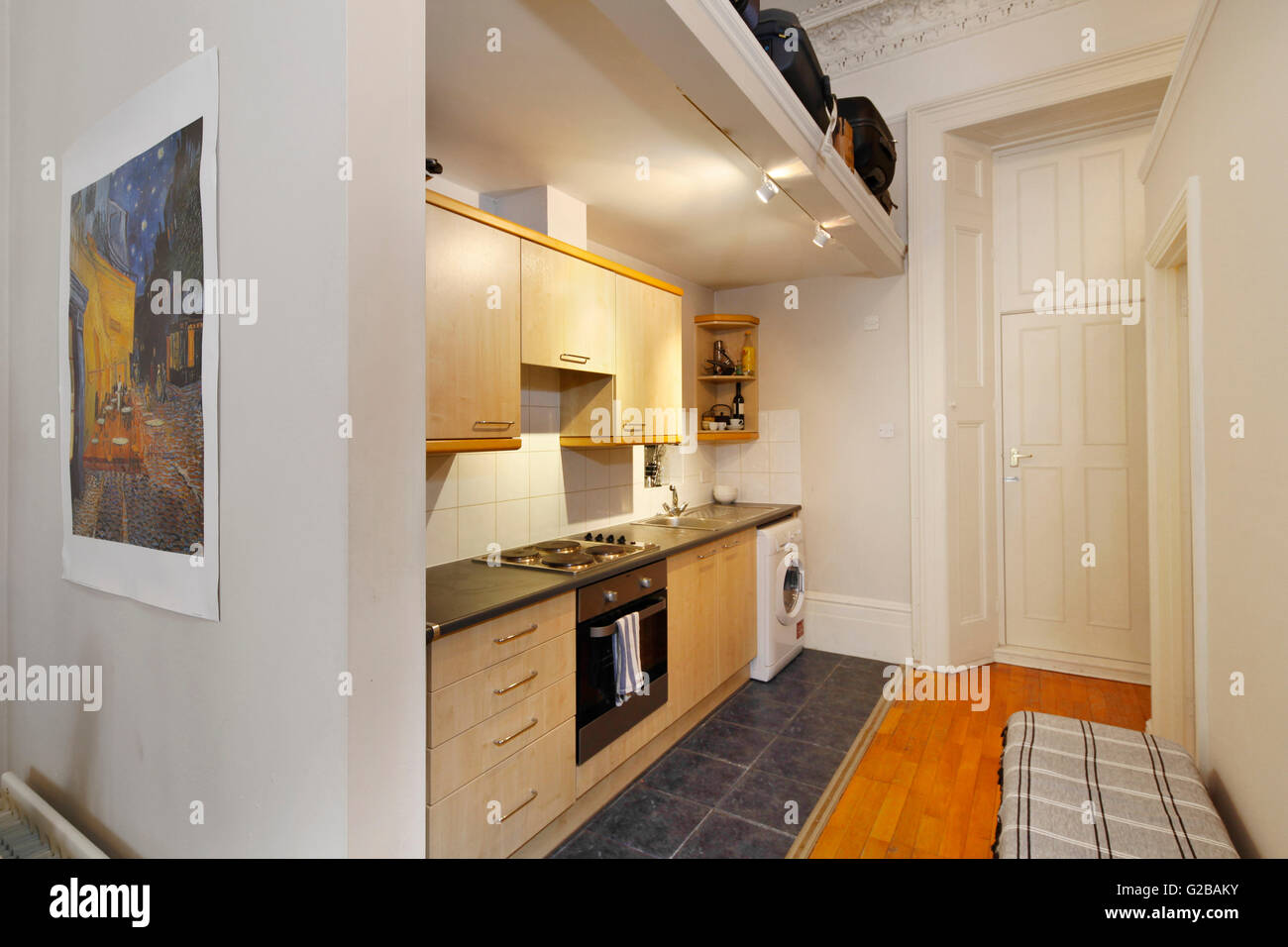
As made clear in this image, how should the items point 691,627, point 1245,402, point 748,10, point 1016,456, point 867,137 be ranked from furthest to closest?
point 1016,456 → point 691,627 → point 867,137 → point 748,10 → point 1245,402

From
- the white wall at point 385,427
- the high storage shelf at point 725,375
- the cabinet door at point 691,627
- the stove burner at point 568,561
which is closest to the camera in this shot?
the white wall at point 385,427

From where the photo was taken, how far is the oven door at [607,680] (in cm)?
220

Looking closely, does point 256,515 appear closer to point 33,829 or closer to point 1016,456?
point 33,829

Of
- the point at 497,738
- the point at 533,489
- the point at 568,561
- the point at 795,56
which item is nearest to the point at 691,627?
the point at 568,561

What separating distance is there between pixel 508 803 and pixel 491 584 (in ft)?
2.23

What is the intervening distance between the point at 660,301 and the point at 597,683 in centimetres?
200

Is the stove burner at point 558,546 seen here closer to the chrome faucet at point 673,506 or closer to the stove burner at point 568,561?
the stove burner at point 568,561

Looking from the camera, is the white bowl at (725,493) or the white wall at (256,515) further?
the white bowl at (725,493)

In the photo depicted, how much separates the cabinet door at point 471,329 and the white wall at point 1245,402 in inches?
78.3

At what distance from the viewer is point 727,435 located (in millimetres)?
4125

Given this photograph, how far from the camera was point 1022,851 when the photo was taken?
1276 mm

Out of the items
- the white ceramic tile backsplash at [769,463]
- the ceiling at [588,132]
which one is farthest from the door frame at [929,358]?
the white ceramic tile backsplash at [769,463]

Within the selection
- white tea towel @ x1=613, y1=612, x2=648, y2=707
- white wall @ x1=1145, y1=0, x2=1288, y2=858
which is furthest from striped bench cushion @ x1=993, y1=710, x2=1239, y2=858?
white tea towel @ x1=613, y1=612, x2=648, y2=707

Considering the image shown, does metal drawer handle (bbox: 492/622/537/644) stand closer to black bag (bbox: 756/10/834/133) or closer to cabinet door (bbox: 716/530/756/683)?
cabinet door (bbox: 716/530/756/683)
